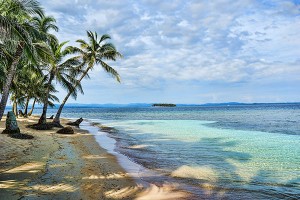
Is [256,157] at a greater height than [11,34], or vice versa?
[11,34]

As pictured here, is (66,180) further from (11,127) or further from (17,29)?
(11,127)

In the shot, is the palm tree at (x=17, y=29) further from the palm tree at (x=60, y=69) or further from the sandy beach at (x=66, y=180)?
the palm tree at (x=60, y=69)

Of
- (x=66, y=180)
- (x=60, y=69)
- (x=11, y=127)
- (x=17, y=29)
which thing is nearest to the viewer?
(x=66, y=180)

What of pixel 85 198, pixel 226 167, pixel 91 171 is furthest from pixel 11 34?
pixel 226 167

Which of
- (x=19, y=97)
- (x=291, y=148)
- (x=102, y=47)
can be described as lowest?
(x=291, y=148)

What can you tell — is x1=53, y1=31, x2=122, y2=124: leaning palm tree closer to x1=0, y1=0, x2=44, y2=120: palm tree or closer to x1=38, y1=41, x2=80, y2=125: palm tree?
x1=38, y1=41, x2=80, y2=125: palm tree

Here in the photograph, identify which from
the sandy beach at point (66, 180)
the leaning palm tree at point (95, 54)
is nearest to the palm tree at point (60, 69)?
the leaning palm tree at point (95, 54)

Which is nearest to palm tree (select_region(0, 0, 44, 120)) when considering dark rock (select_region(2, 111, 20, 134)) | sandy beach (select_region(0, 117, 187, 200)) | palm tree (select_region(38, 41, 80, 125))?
sandy beach (select_region(0, 117, 187, 200))

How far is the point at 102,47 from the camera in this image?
26.2m

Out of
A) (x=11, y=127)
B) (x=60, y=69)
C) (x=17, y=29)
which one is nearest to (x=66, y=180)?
(x=17, y=29)

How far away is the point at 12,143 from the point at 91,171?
5.90 meters

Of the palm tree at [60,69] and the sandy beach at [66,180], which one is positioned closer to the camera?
the sandy beach at [66,180]

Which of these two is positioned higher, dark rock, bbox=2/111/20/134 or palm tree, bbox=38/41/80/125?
palm tree, bbox=38/41/80/125

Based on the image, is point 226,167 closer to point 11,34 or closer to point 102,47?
point 11,34
